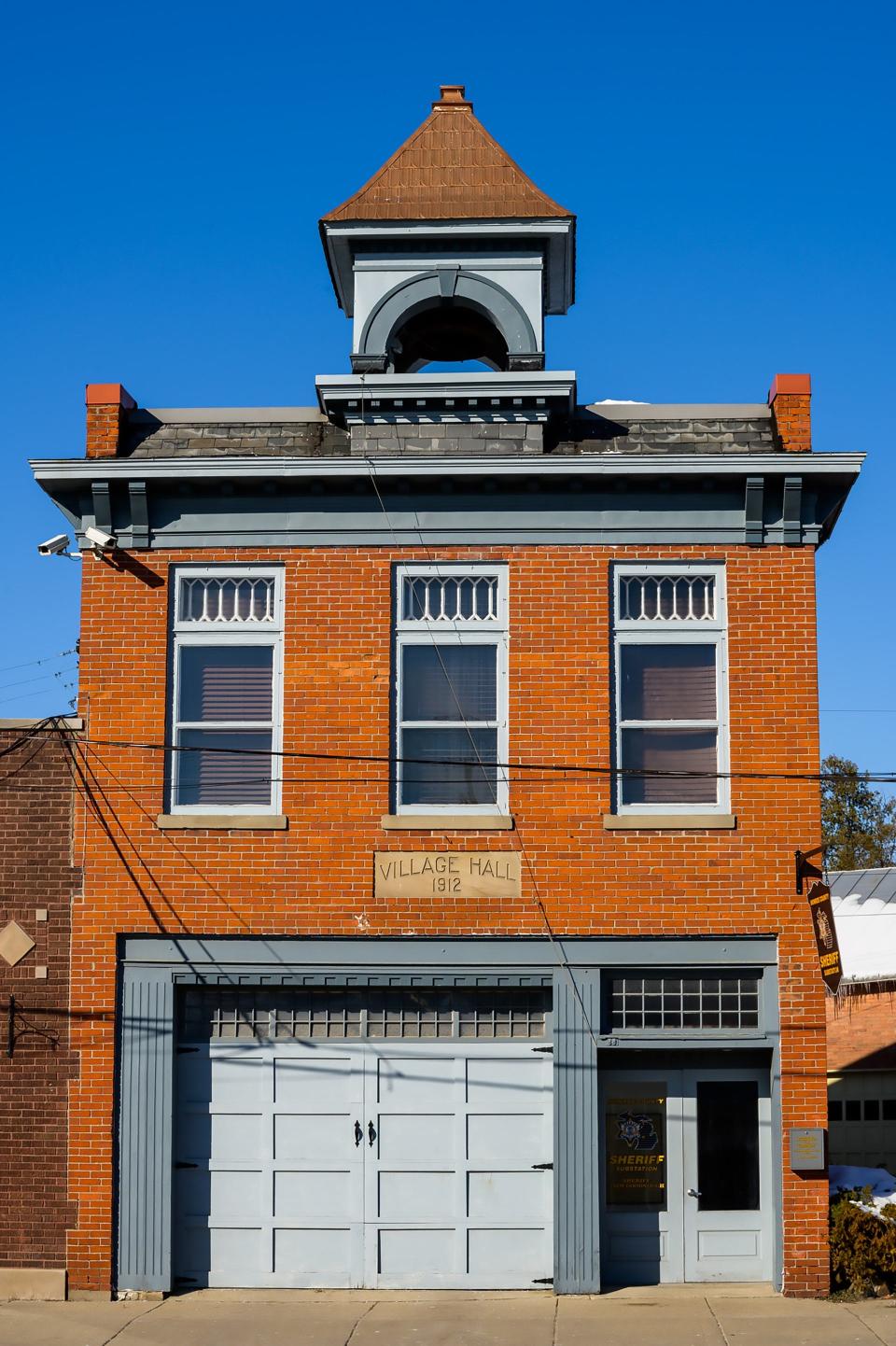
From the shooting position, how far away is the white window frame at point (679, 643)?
15531 millimetres

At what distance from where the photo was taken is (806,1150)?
14773 mm

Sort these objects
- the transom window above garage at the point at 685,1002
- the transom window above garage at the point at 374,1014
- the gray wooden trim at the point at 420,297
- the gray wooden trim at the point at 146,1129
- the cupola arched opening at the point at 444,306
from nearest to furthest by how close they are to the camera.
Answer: the gray wooden trim at the point at 146,1129
the transom window above garage at the point at 685,1002
the transom window above garage at the point at 374,1014
the cupola arched opening at the point at 444,306
the gray wooden trim at the point at 420,297

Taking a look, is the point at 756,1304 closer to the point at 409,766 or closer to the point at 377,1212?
the point at 377,1212

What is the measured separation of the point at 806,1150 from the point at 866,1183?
1.70 m

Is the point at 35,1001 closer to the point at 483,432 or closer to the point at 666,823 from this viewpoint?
the point at 666,823

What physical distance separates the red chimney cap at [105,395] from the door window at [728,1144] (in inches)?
349

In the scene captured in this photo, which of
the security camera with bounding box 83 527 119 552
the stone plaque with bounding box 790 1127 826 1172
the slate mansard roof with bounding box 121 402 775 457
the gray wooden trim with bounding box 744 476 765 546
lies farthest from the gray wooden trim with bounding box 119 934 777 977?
the slate mansard roof with bounding box 121 402 775 457

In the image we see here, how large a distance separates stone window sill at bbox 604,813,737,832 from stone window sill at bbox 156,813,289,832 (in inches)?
124

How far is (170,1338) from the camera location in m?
13.5

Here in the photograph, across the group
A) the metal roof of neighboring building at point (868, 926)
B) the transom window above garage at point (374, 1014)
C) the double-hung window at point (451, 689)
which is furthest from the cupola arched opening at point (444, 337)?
the metal roof of neighboring building at point (868, 926)

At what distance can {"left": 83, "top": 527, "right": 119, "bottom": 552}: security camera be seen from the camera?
51.8 ft

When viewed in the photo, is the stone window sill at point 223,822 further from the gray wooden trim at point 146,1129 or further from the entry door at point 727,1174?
the entry door at point 727,1174

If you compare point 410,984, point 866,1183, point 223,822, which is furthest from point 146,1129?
point 866,1183

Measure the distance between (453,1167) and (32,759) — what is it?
561 centimetres
